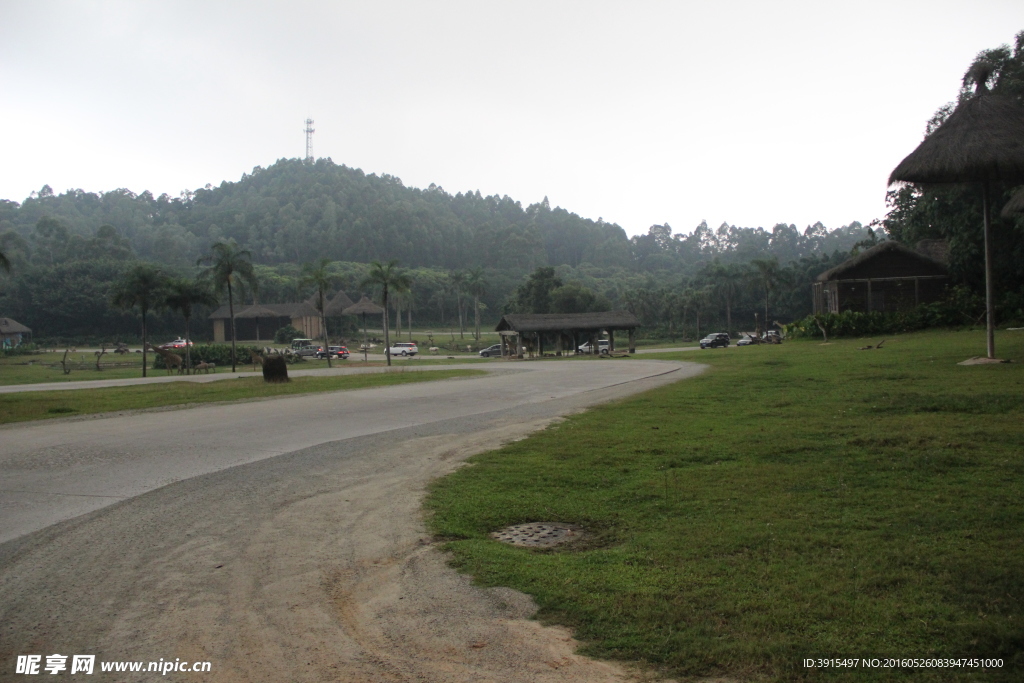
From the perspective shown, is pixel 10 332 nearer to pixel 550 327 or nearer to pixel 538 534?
pixel 550 327

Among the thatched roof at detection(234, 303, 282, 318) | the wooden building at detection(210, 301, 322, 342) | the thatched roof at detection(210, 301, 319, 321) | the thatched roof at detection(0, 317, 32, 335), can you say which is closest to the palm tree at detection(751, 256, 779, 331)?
the wooden building at detection(210, 301, 322, 342)

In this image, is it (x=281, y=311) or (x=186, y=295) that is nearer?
(x=186, y=295)

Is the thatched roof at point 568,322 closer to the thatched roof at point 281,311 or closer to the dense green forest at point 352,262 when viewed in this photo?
the dense green forest at point 352,262

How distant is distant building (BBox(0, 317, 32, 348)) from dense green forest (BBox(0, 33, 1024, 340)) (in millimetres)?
9033

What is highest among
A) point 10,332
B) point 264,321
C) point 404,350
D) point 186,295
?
point 186,295

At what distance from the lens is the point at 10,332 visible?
79.7m

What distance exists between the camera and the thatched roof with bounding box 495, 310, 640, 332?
60.7 m

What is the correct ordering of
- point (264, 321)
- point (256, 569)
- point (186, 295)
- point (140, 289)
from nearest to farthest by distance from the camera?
point (256, 569) → point (140, 289) → point (186, 295) → point (264, 321)

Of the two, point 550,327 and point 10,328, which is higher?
point 10,328

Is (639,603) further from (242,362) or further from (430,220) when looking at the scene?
(430,220)

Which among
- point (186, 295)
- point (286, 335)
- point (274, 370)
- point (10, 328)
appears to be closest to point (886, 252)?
point (274, 370)

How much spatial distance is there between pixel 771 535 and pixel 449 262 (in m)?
174

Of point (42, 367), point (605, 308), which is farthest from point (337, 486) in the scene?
point (605, 308)

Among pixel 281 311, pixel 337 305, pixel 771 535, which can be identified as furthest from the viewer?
pixel 337 305
